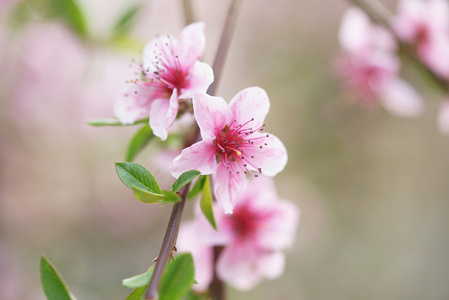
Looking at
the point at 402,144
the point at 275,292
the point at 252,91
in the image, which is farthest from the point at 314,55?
the point at 252,91

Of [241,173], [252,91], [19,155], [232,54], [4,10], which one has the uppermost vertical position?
[232,54]

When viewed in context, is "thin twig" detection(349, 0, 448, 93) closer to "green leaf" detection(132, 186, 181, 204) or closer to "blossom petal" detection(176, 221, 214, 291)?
"blossom petal" detection(176, 221, 214, 291)

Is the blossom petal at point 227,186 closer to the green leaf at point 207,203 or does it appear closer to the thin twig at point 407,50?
the green leaf at point 207,203

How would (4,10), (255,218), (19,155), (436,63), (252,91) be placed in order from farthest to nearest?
(19,155) < (4,10) < (436,63) < (255,218) < (252,91)

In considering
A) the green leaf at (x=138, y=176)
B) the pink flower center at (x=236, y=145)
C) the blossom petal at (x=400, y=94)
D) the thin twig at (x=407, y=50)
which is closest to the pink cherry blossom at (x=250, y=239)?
the pink flower center at (x=236, y=145)

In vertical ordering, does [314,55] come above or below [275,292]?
above

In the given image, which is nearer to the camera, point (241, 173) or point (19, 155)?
point (241, 173)

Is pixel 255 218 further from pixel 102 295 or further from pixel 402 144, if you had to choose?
pixel 402 144

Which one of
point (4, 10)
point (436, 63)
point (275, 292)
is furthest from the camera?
point (275, 292)
